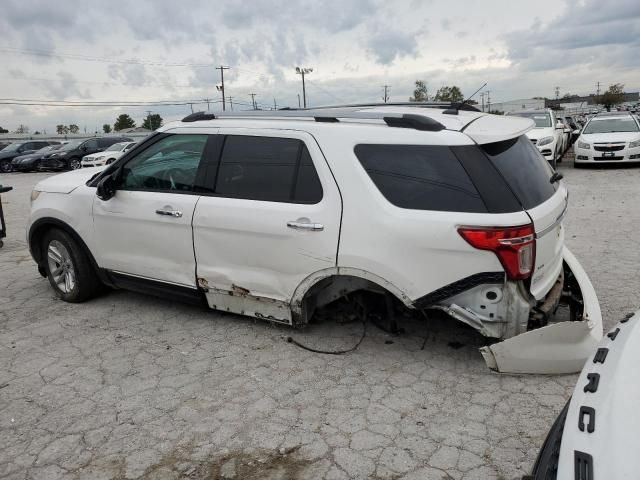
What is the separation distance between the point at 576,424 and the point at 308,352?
2.52 m

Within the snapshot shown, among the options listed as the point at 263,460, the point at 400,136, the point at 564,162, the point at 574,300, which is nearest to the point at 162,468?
the point at 263,460

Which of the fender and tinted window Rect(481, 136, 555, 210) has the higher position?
tinted window Rect(481, 136, 555, 210)

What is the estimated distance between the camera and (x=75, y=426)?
3.10 metres

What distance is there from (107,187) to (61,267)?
1097 millimetres

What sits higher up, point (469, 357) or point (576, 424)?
point (576, 424)

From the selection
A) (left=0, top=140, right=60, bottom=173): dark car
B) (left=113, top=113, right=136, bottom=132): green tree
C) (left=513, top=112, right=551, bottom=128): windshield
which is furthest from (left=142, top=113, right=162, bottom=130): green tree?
(left=513, top=112, right=551, bottom=128): windshield

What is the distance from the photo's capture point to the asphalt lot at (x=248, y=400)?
2.75m

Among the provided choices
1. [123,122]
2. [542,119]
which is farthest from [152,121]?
[542,119]

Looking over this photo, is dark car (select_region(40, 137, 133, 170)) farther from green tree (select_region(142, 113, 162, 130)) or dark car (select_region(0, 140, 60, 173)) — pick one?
green tree (select_region(142, 113, 162, 130))

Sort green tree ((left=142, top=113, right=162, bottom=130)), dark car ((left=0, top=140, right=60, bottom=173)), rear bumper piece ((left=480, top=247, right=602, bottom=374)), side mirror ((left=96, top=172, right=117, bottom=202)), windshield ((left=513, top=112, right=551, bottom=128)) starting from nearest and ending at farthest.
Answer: rear bumper piece ((left=480, top=247, right=602, bottom=374)) < side mirror ((left=96, top=172, right=117, bottom=202)) < windshield ((left=513, top=112, right=551, bottom=128)) < dark car ((left=0, top=140, right=60, bottom=173)) < green tree ((left=142, top=113, right=162, bottom=130))

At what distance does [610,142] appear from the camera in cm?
1412

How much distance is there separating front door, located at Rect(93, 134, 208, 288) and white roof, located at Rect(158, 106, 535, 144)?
268 mm

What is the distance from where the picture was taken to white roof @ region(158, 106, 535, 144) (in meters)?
3.39

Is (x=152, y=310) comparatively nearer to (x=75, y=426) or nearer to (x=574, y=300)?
(x=75, y=426)
